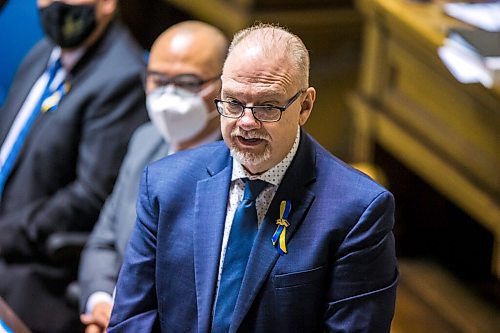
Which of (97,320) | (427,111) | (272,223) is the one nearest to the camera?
(272,223)

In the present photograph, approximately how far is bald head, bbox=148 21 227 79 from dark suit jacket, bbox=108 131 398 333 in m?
0.71

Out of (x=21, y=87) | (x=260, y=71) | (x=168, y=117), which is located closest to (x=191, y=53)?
(x=168, y=117)

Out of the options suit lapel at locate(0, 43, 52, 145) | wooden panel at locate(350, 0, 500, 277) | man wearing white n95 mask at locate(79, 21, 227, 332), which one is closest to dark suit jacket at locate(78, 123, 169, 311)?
man wearing white n95 mask at locate(79, 21, 227, 332)

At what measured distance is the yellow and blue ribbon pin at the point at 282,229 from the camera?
68.5 inches

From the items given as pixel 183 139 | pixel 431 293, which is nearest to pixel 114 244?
pixel 183 139

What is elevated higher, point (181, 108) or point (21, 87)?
point (181, 108)

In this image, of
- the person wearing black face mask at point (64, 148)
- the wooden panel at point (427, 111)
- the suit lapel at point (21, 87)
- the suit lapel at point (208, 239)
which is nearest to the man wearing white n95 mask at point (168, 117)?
the person wearing black face mask at point (64, 148)

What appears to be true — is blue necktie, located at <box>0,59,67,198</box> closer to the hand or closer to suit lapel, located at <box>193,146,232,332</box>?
the hand

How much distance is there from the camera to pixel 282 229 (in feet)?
5.73

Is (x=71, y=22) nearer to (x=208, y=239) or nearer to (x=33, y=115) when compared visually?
(x=33, y=115)

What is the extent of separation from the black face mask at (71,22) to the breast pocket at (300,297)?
64.1 inches

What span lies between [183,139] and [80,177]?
63cm

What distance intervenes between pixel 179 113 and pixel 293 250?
32.8 inches

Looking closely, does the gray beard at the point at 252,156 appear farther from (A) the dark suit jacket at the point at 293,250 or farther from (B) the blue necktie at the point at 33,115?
(B) the blue necktie at the point at 33,115
